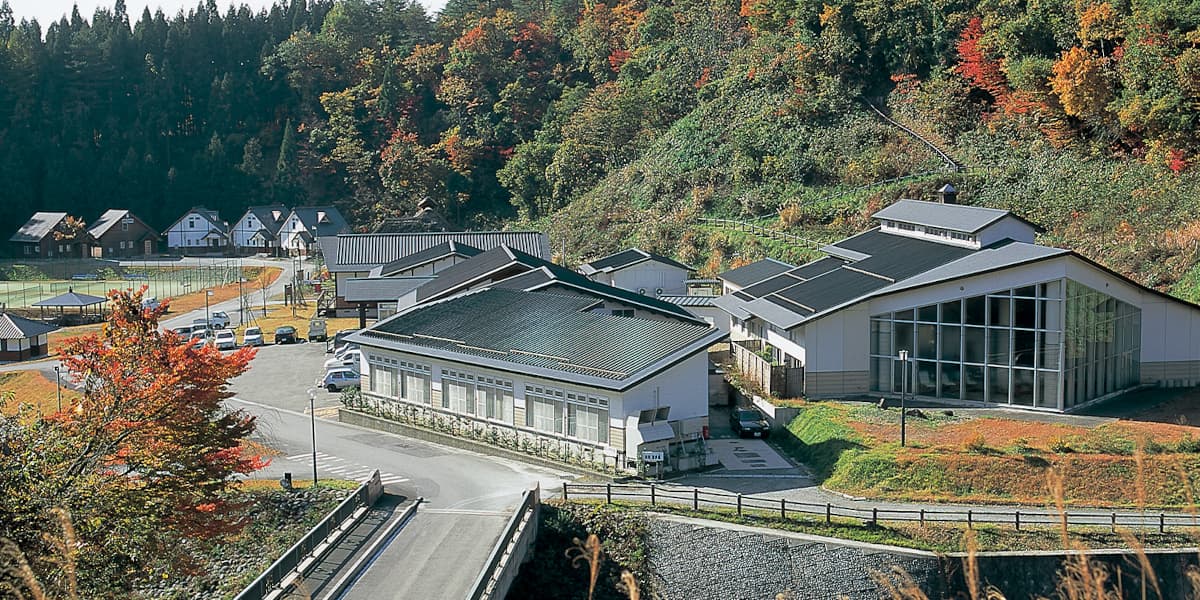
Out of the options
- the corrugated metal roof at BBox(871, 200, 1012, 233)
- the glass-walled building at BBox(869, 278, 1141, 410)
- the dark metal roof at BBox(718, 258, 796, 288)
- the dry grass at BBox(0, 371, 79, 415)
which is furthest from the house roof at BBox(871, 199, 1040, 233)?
the dry grass at BBox(0, 371, 79, 415)

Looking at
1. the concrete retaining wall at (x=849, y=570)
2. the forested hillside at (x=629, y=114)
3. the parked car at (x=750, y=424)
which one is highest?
the forested hillside at (x=629, y=114)

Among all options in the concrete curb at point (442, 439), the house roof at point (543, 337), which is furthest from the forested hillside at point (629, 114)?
the concrete curb at point (442, 439)

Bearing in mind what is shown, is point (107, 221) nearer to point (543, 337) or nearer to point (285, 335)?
point (285, 335)

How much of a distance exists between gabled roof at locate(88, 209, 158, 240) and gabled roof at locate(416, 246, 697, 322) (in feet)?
175

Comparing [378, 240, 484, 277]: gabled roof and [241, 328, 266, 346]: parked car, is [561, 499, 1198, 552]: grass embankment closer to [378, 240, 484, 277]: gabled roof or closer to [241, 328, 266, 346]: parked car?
[378, 240, 484, 277]: gabled roof

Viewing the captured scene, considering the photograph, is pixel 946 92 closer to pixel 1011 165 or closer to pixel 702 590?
pixel 1011 165

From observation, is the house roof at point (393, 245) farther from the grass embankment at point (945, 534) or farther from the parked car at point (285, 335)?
the grass embankment at point (945, 534)

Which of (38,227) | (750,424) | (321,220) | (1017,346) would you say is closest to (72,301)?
(321,220)

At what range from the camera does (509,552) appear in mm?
19797

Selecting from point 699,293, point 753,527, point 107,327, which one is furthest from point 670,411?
point 699,293

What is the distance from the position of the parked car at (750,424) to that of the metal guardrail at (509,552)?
6813mm

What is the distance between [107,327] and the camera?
20.9 meters

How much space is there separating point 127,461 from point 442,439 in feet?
38.5

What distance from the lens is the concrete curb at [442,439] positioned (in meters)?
26.0
